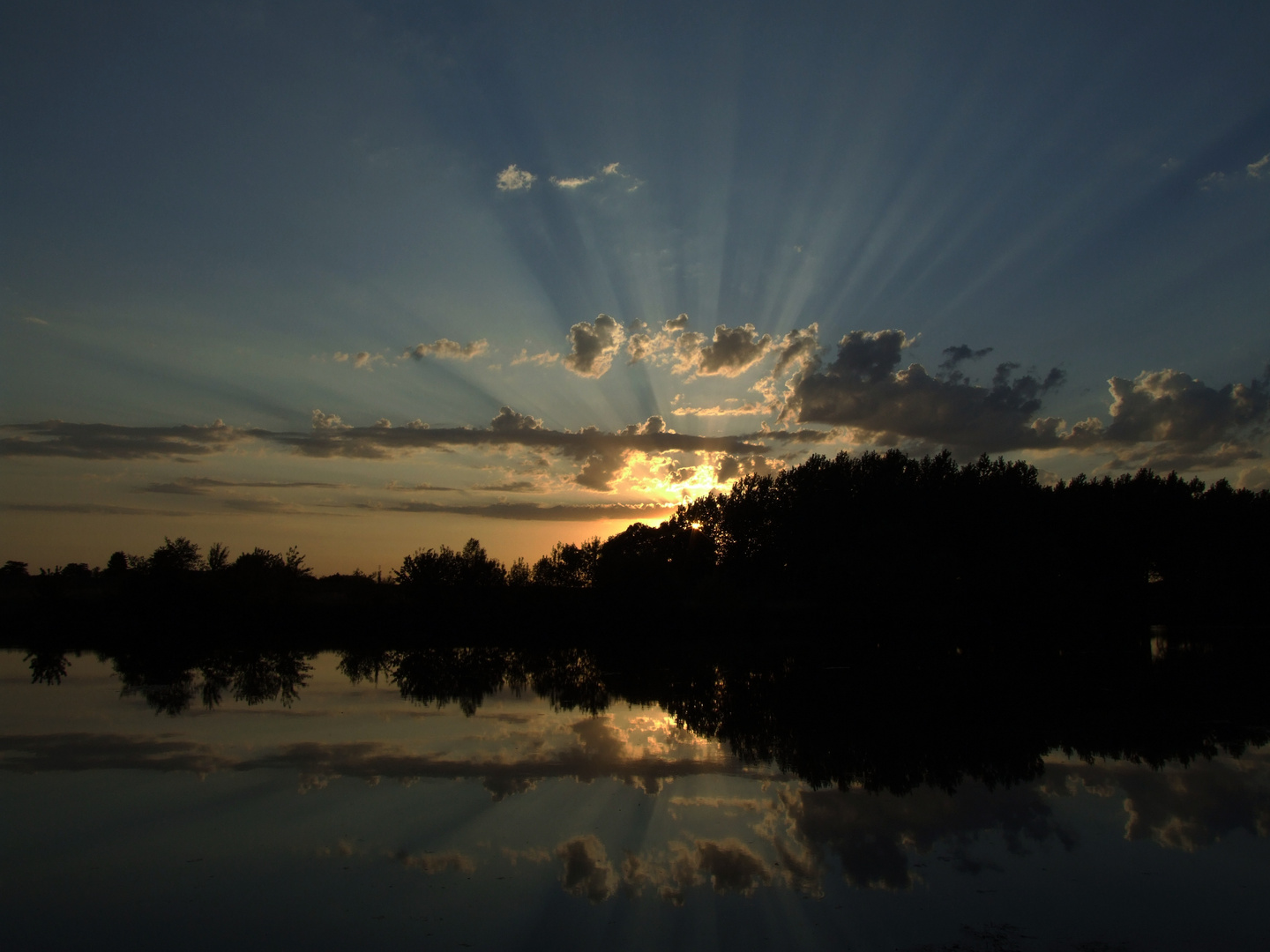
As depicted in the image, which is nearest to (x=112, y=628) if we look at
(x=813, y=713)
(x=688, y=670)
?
(x=688, y=670)

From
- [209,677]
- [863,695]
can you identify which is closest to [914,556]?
[863,695]

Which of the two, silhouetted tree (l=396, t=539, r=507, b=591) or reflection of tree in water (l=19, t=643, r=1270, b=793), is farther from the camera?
silhouetted tree (l=396, t=539, r=507, b=591)

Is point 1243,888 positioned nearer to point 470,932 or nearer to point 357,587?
point 470,932

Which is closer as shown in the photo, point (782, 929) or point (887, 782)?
point (782, 929)

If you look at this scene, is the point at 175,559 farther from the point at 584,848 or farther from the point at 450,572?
the point at 584,848

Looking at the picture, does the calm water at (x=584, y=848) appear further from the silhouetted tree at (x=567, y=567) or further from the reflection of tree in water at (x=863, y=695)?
the silhouetted tree at (x=567, y=567)

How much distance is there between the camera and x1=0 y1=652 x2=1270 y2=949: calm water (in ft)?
27.4

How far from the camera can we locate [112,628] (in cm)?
5106

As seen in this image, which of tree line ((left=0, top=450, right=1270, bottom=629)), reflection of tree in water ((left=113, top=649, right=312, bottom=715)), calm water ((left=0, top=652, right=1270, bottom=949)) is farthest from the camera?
tree line ((left=0, top=450, right=1270, bottom=629))

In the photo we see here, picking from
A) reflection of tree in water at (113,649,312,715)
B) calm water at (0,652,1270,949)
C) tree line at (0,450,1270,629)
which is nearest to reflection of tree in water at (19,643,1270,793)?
reflection of tree in water at (113,649,312,715)

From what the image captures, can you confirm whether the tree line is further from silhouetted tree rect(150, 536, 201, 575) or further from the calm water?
the calm water

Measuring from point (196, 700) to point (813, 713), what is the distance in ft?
57.0

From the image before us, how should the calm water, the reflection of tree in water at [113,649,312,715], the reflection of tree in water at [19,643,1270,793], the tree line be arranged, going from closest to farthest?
the calm water → the reflection of tree in water at [19,643,1270,793] → the reflection of tree in water at [113,649,312,715] → the tree line

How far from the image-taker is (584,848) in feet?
35.6
